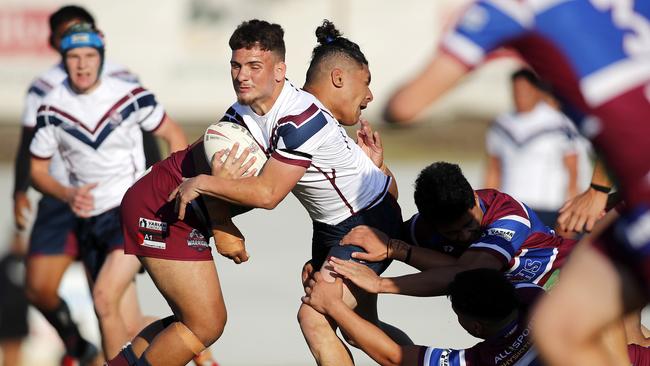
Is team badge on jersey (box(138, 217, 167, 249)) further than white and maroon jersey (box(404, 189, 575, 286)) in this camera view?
Yes

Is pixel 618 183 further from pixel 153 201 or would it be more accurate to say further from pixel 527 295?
pixel 153 201

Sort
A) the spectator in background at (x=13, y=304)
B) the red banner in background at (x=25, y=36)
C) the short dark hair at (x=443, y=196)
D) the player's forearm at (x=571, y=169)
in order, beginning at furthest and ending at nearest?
1. the red banner in background at (x=25, y=36)
2. the player's forearm at (x=571, y=169)
3. the spectator in background at (x=13, y=304)
4. the short dark hair at (x=443, y=196)

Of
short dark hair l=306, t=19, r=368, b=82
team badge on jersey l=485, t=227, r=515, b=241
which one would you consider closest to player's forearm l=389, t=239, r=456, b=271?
team badge on jersey l=485, t=227, r=515, b=241

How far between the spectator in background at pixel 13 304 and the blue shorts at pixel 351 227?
3.09 meters

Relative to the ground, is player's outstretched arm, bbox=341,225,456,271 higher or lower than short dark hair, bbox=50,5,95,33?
lower

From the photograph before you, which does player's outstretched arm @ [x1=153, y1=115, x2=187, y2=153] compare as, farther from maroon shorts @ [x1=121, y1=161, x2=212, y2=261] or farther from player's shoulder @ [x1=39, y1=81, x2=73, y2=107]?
maroon shorts @ [x1=121, y1=161, x2=212, y2=261]

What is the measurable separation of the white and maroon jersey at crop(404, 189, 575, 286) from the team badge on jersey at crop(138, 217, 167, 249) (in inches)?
45.0

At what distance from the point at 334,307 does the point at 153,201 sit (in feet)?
3.23

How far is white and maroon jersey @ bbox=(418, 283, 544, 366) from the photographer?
4652mm

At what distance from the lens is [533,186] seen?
28.7 ft

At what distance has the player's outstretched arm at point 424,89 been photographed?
3.17 metres

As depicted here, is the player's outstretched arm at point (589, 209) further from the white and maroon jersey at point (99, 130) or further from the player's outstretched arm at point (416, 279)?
the white and maroon jersey at point (99, 130)

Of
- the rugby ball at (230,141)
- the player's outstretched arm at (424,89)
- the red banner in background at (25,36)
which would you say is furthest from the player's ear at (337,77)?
the red banner in background at (25,36)

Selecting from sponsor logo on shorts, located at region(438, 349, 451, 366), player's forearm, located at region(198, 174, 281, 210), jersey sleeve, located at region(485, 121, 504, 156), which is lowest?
jersey sleeve, located at region(485, 121, 504, 156)
